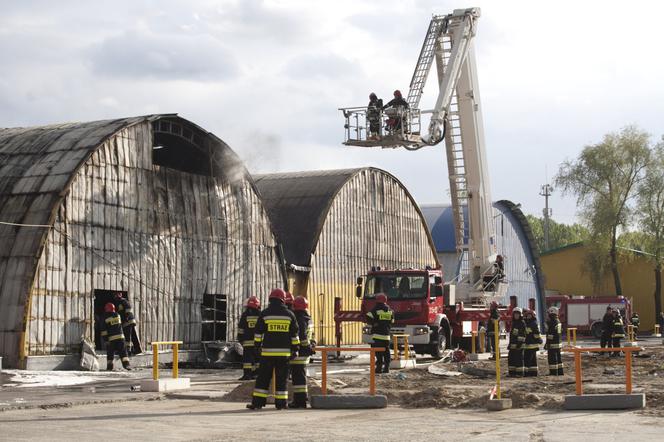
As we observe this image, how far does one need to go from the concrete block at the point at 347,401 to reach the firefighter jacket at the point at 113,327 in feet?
32.2

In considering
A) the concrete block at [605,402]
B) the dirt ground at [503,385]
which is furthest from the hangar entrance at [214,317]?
the concrete block at [605,402]

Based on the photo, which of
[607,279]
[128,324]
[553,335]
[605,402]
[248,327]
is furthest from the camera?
[607,279]

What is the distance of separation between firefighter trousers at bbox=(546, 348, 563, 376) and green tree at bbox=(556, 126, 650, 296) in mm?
43932

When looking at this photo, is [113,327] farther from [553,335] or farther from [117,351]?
[553,335]

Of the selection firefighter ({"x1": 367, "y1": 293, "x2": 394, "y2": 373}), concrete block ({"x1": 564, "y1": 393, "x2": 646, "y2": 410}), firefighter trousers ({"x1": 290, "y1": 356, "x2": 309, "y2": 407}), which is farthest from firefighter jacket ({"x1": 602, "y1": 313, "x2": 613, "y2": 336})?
firefighter trousers ({"x1": 290, "y1": 356, "x2": 309, "y2": 407})

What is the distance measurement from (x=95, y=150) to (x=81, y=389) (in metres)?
8.43

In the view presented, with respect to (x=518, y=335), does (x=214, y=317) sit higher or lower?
higher

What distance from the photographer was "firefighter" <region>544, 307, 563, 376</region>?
23516 mm

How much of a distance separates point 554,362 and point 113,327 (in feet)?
33.6

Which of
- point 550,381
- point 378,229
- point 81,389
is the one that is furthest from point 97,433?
point 378,229

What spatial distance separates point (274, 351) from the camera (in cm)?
1553

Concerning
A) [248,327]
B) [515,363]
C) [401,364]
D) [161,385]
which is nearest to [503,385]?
[515,363]

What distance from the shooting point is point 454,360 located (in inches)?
1131

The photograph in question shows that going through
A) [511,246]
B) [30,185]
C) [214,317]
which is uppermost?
[511,246]
